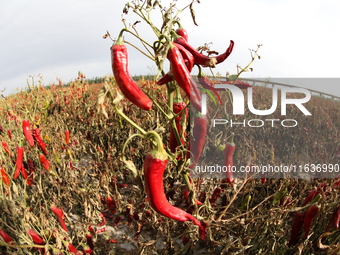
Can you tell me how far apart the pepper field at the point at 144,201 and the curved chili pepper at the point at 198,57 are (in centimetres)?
39

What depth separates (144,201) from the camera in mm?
2164

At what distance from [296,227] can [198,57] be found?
0.96 m

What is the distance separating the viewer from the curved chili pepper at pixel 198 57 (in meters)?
1.50

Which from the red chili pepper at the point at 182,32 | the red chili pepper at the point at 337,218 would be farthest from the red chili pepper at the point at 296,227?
the red chili pepper at the point at 182,32

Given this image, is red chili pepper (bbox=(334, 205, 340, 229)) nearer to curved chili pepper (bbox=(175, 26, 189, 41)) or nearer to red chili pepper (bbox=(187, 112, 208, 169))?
red chili pepper (bbox=(187, 112, 208, 169))

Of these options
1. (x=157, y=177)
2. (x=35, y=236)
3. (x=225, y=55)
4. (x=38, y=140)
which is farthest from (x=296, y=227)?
(x=38, y=140)

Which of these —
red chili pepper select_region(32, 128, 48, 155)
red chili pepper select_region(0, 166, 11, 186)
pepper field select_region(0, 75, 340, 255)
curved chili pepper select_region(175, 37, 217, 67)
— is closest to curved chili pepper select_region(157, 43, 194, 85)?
curved chili pepper select_region(175, 37, 217, 67)

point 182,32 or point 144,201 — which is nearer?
point 182,32

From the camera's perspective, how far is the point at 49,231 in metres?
1.91

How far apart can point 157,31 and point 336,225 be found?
1244 mm

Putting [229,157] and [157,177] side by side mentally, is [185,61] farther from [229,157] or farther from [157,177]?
[229,157]

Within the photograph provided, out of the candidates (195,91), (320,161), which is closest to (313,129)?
(320,161)

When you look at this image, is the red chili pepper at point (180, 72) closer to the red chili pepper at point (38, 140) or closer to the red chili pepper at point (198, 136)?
the red chili pepper at point (198, 136)

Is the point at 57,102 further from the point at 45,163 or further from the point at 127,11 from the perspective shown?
the point at 127,11
